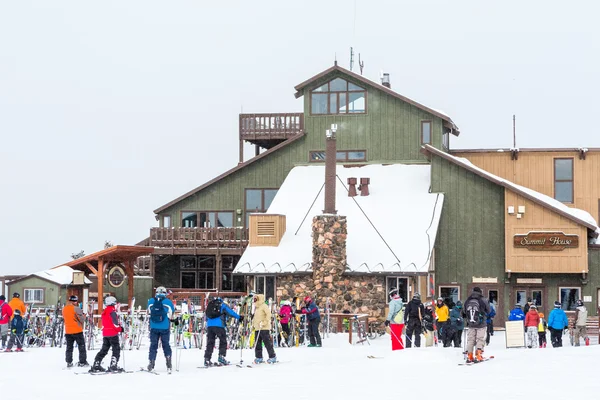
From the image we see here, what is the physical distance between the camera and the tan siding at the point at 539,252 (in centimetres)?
3838

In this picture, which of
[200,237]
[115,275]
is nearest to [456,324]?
[115,275]

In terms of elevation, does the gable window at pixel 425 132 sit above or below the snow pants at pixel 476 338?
above

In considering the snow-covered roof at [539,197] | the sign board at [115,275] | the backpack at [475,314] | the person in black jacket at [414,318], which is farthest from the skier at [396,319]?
the snow-covered roof at [539,197]

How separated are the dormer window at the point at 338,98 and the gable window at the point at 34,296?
13.5 meters

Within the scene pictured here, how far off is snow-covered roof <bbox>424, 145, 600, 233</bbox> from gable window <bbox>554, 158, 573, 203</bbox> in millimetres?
654

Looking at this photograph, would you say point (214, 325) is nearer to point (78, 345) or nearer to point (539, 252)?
point (78, 345)

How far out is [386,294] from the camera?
36.1m

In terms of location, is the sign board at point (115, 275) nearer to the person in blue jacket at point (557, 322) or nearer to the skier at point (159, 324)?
the person in blue jacket at point (557, 322)

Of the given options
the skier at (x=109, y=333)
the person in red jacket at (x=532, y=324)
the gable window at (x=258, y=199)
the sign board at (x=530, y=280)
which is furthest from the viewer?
the gable window at (x=258, y=199)

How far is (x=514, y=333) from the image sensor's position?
87.6 ft

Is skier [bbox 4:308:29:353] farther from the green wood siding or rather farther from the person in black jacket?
the green wood siding

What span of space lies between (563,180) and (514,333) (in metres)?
18.1

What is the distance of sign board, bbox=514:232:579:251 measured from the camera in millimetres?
38406

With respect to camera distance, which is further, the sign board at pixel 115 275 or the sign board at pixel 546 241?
the sign board at pixel 546 241
